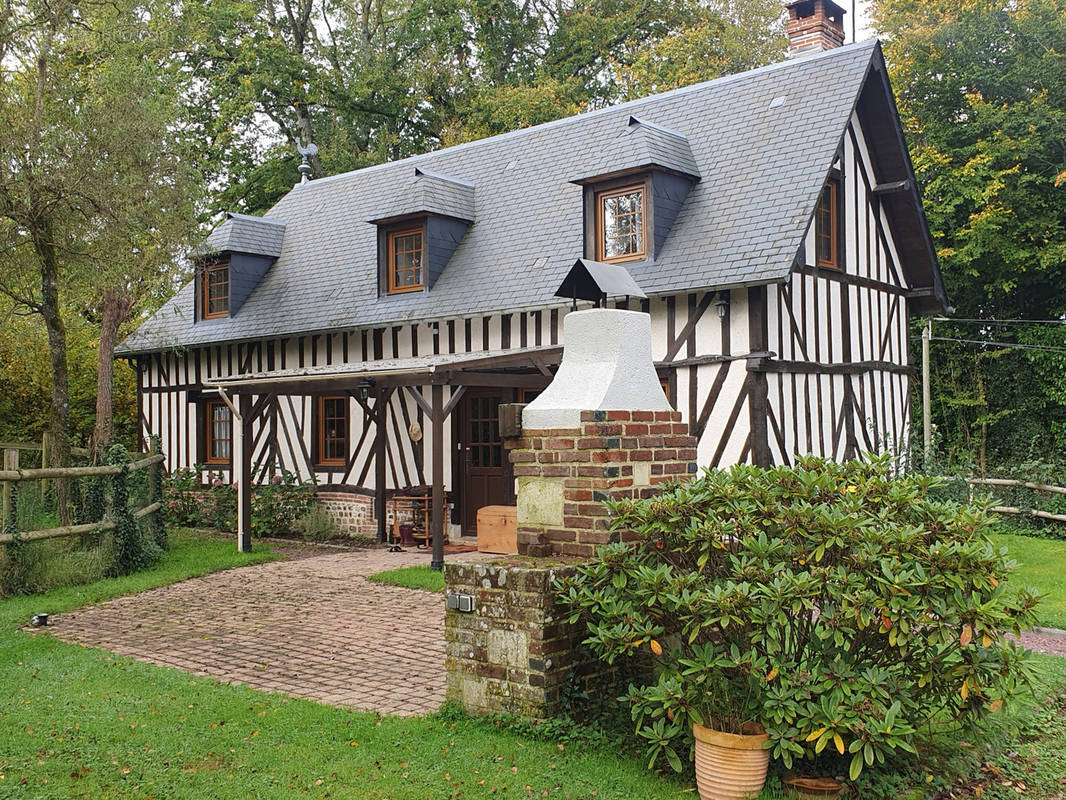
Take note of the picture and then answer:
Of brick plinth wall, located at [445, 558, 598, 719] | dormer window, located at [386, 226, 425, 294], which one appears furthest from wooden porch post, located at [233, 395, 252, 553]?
brick plinth wall, located at [445, 558, 598, 719]

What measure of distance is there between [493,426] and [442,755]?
8964 mm

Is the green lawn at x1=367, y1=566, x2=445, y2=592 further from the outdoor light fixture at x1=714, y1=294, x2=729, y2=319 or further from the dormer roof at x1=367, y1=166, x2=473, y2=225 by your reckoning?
the dormer roof at x1=367, y1=166, x2=473, y2=225

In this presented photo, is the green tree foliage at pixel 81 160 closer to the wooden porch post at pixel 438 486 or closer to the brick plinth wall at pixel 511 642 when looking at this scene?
the wooden porch post at pixel 438 486

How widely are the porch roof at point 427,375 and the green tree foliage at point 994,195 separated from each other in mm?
11056

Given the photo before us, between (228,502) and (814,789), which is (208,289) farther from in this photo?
(814,789)

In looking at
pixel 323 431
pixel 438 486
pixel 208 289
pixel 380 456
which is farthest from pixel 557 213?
pixel 208 289

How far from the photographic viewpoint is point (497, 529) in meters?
11.9

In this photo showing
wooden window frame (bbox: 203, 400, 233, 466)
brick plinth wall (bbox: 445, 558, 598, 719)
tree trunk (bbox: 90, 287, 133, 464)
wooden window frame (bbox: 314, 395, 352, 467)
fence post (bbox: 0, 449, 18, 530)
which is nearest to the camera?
brick plinth wall (bbox: 445, 558, 598, 719)

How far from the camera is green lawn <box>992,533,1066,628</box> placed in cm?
837

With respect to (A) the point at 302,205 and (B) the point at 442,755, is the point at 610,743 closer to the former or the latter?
(B) the point at 442,755

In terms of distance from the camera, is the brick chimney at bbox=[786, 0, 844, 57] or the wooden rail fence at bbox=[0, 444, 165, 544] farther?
the brick chimney at bbox=[786, 0, 844, 57]

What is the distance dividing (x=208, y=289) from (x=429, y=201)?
5.42 m

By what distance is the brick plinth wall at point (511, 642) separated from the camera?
485 centimetres

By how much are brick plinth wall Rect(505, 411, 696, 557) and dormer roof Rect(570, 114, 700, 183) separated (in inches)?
270
